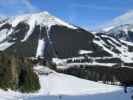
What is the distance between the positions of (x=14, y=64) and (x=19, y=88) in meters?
3.83

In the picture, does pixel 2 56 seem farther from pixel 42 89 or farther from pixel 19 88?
pixel 42 89

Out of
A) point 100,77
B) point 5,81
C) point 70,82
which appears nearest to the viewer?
point 5,81

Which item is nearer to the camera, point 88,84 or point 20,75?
point 20,75

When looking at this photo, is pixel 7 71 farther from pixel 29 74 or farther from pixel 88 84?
pixel 88 84

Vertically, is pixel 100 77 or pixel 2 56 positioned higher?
pixel 2 56

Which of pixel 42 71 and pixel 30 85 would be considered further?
pixel 42 71

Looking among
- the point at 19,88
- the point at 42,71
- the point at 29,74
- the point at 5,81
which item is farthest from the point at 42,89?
the point at 42,71

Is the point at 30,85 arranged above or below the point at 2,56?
below

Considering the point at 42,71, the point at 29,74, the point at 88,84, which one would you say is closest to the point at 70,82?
the point at 88,84

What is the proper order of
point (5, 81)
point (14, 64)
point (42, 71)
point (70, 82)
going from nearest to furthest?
point (5, 81)
point (14, 64)
point (70, 82)
point (42, 71)

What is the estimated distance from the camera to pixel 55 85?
303 feet

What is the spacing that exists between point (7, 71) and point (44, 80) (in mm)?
31558

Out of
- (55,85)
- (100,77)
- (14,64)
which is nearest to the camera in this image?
(14,64)

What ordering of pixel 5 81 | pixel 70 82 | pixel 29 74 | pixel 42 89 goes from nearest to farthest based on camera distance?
pixel 5 81 < pixel 29 74 < pixel 42 89 < pixel 70 82
